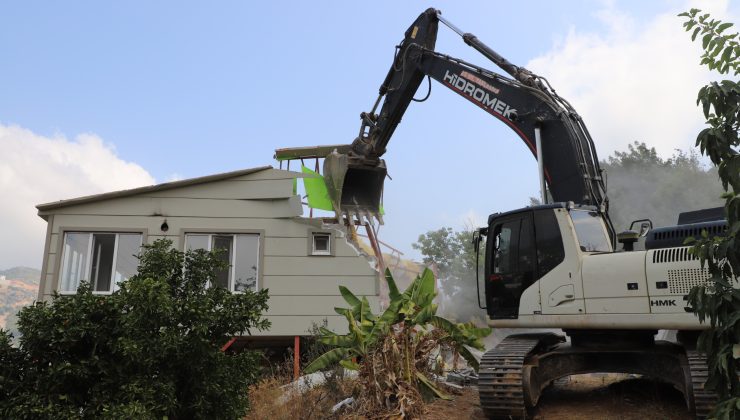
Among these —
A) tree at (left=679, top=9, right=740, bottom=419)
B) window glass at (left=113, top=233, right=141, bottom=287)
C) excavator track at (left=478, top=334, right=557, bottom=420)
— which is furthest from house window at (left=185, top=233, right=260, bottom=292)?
tree at (left=679, top=9, right=740, bottom=419)

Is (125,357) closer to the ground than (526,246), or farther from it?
closer to the ground

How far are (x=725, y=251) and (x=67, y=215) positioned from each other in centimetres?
1289

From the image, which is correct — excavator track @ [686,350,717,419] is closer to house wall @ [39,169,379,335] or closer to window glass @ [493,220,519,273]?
window glass @ [493,220,519,273]

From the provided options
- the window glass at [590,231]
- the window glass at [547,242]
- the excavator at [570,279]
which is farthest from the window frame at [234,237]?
the window glass at [590,231]

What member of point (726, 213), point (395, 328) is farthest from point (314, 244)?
point (726, 213)

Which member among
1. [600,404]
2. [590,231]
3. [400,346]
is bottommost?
[600,404]

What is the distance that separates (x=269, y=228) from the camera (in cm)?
1302

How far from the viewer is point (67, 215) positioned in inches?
498

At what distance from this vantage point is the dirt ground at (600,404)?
7.31m

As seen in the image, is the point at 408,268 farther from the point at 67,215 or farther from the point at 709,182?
the point at 709,182

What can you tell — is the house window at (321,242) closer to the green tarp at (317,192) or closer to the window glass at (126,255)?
the green tarp at (317,192)

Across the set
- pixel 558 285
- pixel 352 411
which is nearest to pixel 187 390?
pixel 352 411

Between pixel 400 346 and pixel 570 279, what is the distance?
8.18 feet

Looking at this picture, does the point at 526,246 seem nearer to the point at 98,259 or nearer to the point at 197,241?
the point at 197,241
